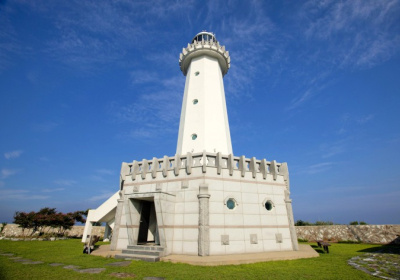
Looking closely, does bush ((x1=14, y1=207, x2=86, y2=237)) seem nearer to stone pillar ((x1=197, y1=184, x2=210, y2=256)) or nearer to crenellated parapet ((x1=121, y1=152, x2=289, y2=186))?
crenellated parapet ((x1=121, y1=152, x2=289, y2=186))

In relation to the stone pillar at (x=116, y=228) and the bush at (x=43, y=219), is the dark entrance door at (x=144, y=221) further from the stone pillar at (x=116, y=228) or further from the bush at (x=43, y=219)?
the bush at (x=43, y=219)

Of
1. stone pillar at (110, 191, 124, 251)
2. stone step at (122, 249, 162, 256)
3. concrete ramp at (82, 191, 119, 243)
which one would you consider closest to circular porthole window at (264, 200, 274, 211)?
stone step at (122, 249, 162, 256)

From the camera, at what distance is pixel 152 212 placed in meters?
15.4

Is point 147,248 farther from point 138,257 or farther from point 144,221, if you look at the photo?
point 144,221

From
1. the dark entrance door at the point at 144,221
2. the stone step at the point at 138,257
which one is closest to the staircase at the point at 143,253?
the stone step at the point at 138,257

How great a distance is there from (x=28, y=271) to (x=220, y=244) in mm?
8885

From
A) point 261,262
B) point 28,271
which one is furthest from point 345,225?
point 28,271

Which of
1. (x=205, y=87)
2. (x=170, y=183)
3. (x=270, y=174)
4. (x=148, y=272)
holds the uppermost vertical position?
(x=205, y=87)

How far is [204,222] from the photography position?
1197 centimetres

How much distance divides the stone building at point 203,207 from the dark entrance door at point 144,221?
0.06 metres

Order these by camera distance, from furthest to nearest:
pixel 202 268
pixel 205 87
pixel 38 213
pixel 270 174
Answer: pixel 38 213 → pixel 205 87 → pixel 270 174 → pixel 202 268

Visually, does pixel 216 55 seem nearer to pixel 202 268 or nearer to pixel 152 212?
pixel 152 212

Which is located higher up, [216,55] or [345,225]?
[216,55]

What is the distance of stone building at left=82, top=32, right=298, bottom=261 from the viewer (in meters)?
12.1
